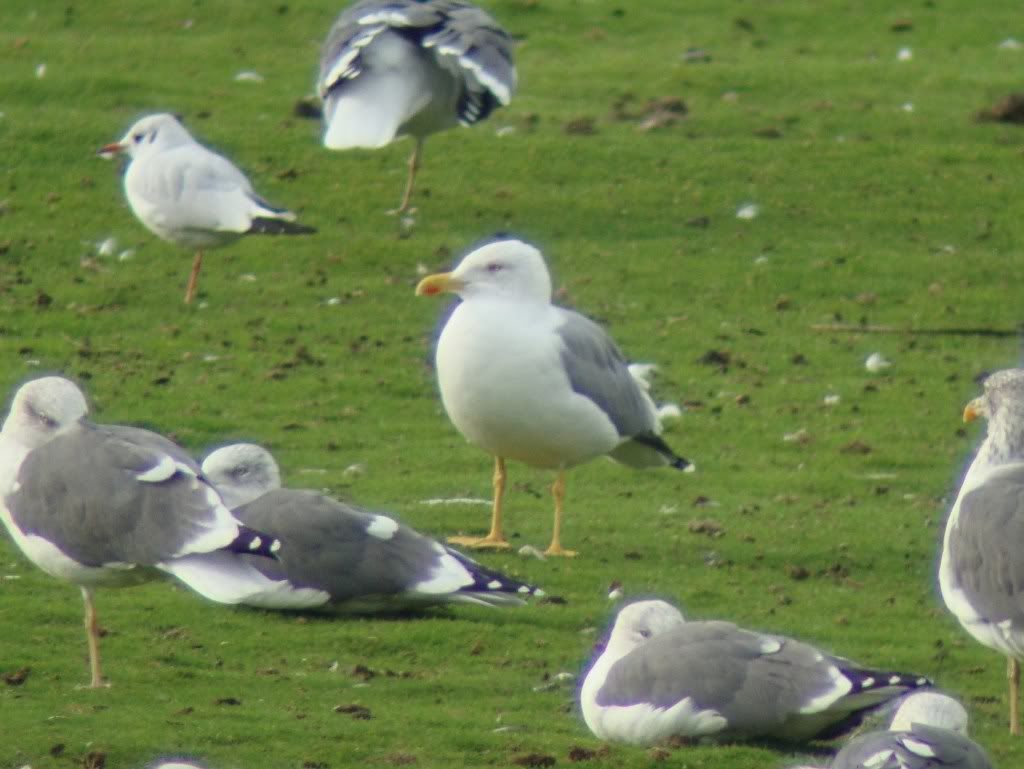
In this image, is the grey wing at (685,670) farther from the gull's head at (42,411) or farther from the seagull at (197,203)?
the seagull at (197,203)

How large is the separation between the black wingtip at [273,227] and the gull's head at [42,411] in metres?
8.36

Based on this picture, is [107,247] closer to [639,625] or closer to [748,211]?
[748,211]

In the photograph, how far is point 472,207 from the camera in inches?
790

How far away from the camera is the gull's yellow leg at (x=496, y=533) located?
11.6 meters

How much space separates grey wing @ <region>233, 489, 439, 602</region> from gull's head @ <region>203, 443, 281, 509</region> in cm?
32

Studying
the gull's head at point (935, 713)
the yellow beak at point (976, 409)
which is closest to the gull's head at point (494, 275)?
the yellow beak at point (976, 409)

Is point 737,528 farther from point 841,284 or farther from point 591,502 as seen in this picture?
point 841,284

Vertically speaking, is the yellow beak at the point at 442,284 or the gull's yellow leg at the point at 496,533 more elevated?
the yellow beak at the point at 442,284

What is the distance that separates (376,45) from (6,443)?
10616 millimetres

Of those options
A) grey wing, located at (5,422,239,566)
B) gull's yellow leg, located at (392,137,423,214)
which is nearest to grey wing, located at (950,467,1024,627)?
grey wing, located at (5,422,239,566)

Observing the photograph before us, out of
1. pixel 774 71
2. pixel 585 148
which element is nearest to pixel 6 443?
pixel 585 148

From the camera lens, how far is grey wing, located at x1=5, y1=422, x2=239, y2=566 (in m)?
8.76

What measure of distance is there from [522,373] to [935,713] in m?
4.35

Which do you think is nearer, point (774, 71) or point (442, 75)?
point (442, 75)
